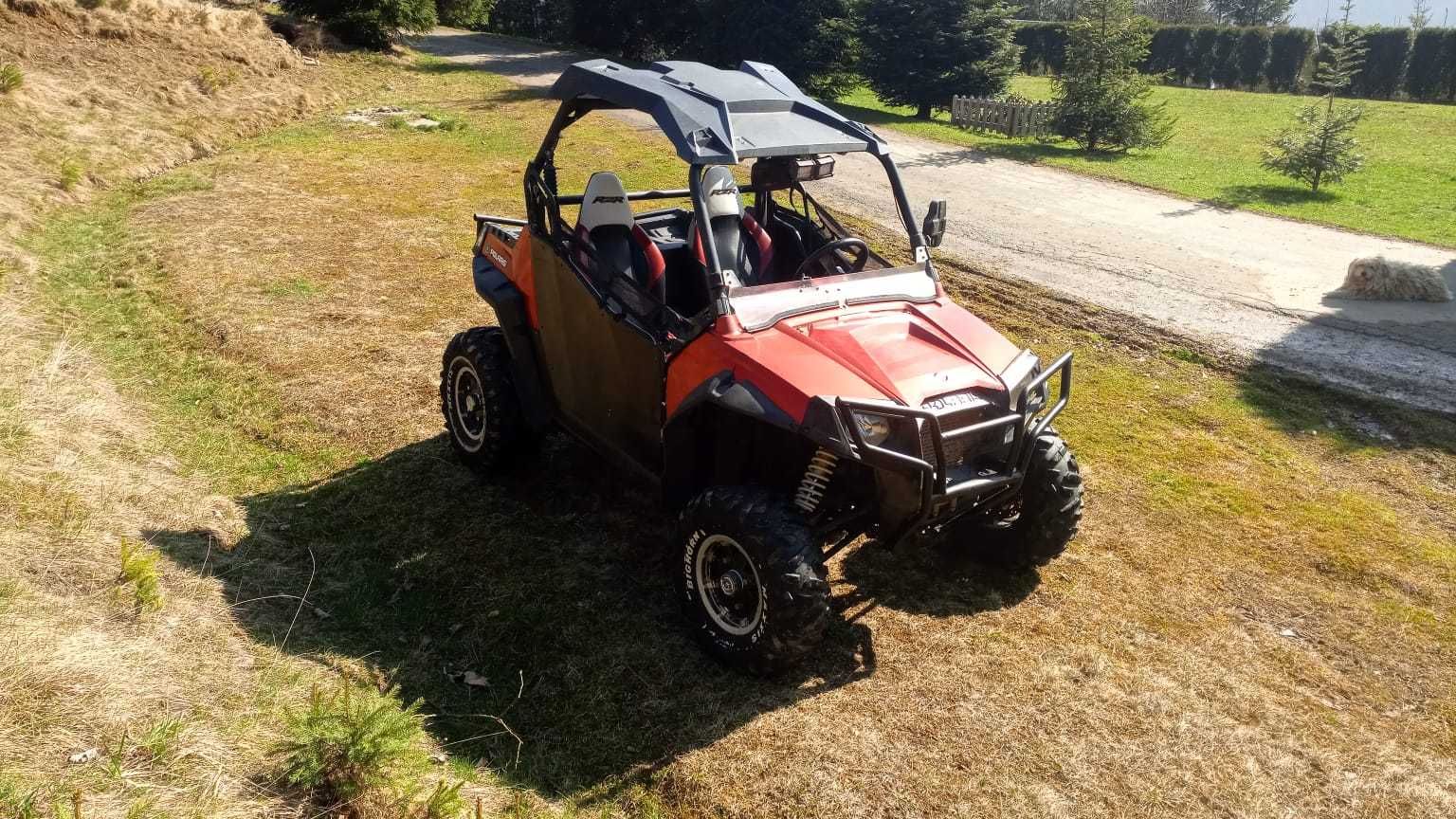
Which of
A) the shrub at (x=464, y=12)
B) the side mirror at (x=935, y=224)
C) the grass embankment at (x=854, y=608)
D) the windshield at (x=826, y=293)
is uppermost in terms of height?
the shrub at (x=464, y=12)

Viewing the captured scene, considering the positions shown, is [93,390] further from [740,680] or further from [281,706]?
[740,680]

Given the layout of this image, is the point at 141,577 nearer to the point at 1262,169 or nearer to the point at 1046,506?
the point at 1046,506

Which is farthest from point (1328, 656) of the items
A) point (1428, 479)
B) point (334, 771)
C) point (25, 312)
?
point (25, 312)

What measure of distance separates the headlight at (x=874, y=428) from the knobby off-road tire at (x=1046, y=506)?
1.19m

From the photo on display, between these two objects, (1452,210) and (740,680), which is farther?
(1452,210)

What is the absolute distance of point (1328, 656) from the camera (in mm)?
5168

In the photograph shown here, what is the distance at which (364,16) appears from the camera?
24656 mm

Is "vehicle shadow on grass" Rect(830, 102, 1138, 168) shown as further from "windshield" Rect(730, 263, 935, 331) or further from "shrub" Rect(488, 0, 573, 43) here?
"shrub" Rect(488, 0, 573, 43)

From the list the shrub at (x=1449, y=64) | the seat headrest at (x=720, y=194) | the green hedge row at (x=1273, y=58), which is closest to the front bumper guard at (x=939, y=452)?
the seat headrest at (x=720, y=194)

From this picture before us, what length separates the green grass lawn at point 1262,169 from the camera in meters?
15.6

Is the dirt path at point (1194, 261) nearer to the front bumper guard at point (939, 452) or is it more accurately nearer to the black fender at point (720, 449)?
the front bumper guard at point (939, 452)

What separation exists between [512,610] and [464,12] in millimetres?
33696

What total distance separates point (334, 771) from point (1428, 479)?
23.6 feet

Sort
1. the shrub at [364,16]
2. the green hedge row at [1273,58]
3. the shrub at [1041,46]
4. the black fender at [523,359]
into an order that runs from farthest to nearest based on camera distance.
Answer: the shrub at [1041,46], the green hedge row at [1273,58], the shrub at [364,16], the black fender at [523,359]
